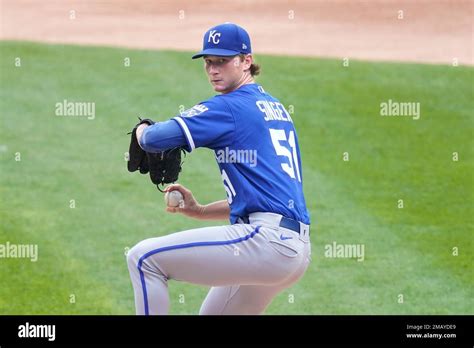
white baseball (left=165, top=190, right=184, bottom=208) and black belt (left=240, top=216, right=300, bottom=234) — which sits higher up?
white baseball (left=165, top=190, right=184, bottom=208)

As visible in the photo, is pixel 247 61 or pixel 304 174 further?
pixel 304 174

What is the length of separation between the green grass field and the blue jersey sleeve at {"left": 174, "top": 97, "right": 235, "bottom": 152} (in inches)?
122

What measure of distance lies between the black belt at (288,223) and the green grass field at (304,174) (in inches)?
116

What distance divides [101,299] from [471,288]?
127 inches

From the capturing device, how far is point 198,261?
223 inches

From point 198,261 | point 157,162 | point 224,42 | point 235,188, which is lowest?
point 198,261

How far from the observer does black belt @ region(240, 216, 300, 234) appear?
5848 millimetres
